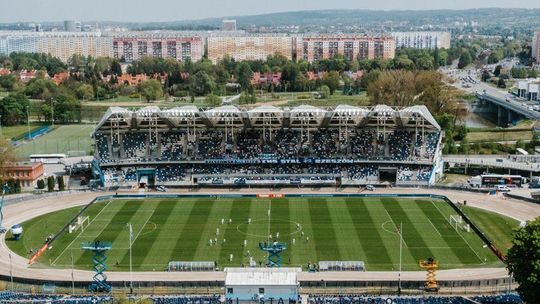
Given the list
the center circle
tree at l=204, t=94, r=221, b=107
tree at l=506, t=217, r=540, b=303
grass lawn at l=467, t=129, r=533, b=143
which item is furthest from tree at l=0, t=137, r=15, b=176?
grass lawn at l=467, t=129, r=533, b=143

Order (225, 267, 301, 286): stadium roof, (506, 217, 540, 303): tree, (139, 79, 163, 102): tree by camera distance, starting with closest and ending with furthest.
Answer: (506, 217, 540, 303): tree < (225, 267, 301, 286): stadium roof < (139, 79, 163, 102): tree

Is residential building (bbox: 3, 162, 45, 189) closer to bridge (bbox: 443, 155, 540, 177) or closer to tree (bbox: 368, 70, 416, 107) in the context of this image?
bridge (bbox: 443, 155, 540, 177)

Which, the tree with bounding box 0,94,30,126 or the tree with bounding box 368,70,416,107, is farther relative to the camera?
the tree with bounding box 0,94,30,126

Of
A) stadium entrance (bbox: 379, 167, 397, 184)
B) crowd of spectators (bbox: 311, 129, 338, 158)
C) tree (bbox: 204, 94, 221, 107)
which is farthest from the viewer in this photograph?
tree (bbox: 204, 94, 221, 107)

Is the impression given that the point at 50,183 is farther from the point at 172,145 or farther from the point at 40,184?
the point at 172,145

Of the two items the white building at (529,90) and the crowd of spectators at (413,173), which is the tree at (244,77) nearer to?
the white building at (529,90)

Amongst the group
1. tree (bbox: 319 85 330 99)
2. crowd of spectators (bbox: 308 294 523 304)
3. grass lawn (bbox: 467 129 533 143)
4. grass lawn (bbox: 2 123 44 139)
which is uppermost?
tree (bbox: 319 85 330 99)
